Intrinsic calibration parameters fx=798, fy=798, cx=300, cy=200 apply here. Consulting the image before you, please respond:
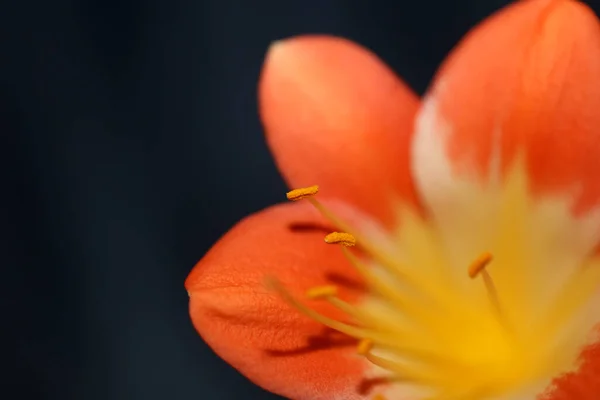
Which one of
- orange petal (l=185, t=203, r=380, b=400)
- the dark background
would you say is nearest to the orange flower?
orange petal (l=185, t=203, r=380, b=400)

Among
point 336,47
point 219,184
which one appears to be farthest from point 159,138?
point 336,47

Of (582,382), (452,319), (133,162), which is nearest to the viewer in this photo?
(582,382)

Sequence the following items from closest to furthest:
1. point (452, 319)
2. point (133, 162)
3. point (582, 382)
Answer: point (582, 382) → point (452, 319) → point (133, 162)

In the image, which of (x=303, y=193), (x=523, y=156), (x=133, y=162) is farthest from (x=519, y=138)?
(x=133, y=162)

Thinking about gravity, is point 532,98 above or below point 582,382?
above

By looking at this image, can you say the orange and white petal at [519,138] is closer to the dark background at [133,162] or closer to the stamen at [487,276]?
the stamen at [487,276]

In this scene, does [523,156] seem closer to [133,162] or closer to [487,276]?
[487,276]

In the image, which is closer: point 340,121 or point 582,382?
point 582,382
